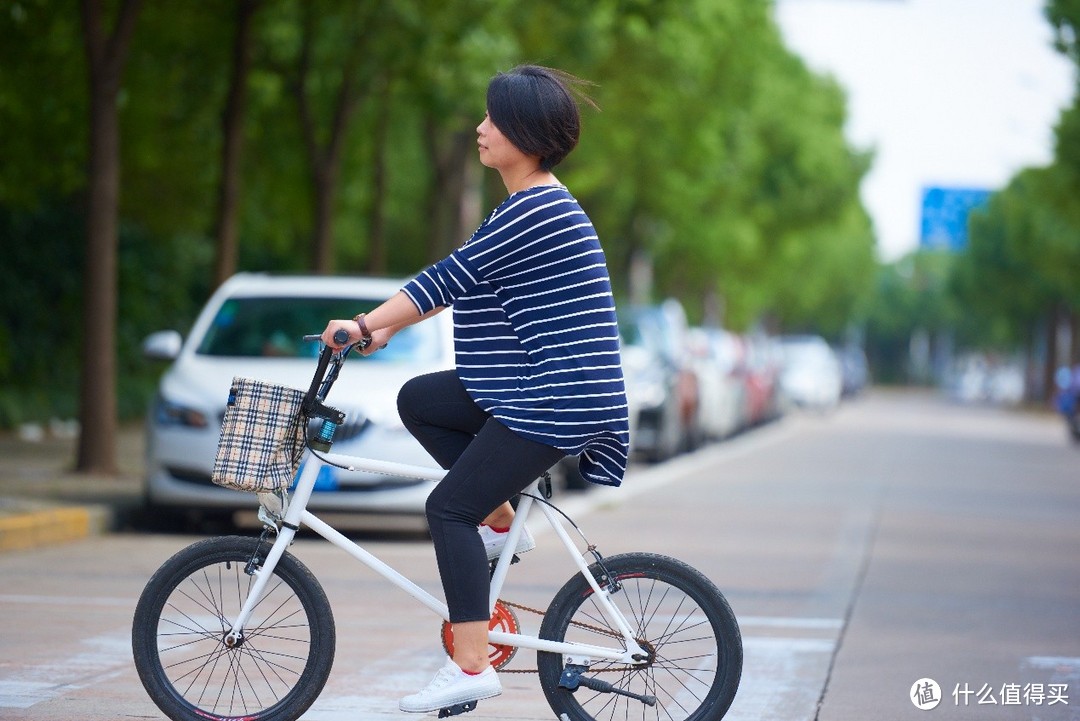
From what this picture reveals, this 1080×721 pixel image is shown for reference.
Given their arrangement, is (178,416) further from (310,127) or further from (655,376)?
(310,127)

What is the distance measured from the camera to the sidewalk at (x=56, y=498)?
1114 cm

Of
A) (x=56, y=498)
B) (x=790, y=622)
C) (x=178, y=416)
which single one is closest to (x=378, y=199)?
(x=56, y=498)

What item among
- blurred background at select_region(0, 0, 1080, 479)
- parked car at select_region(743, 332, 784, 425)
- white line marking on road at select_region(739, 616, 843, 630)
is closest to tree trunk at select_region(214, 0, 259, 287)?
blurred background at select_region(0, 0, 1080, 479)

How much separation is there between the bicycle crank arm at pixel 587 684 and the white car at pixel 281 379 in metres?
5.02

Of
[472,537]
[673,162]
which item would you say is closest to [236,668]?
[472,537]

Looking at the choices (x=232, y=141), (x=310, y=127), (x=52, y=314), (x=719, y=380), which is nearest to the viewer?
(x=232, y=141)

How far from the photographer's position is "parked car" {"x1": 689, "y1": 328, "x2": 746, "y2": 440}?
2566cm

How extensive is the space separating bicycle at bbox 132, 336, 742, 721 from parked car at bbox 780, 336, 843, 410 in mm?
41487

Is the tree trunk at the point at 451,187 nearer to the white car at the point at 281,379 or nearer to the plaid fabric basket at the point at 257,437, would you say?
the white car at the point at 281,379

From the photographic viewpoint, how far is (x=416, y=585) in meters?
5.38

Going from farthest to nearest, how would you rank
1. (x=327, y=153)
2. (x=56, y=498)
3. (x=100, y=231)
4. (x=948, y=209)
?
1. (x=948, y=209)
2. (x=327, y=153)
3. (x=100, y=231)
4. (x=56, y=498)

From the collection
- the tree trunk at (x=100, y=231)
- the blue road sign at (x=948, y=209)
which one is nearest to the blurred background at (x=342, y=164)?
the tree trunk at (x=100, y=231)

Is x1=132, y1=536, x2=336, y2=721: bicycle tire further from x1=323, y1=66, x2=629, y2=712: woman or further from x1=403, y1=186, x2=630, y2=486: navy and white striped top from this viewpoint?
x1=403, y1=186, x2=630, y2=486: navy and white striped top

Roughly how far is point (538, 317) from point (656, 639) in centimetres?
99
